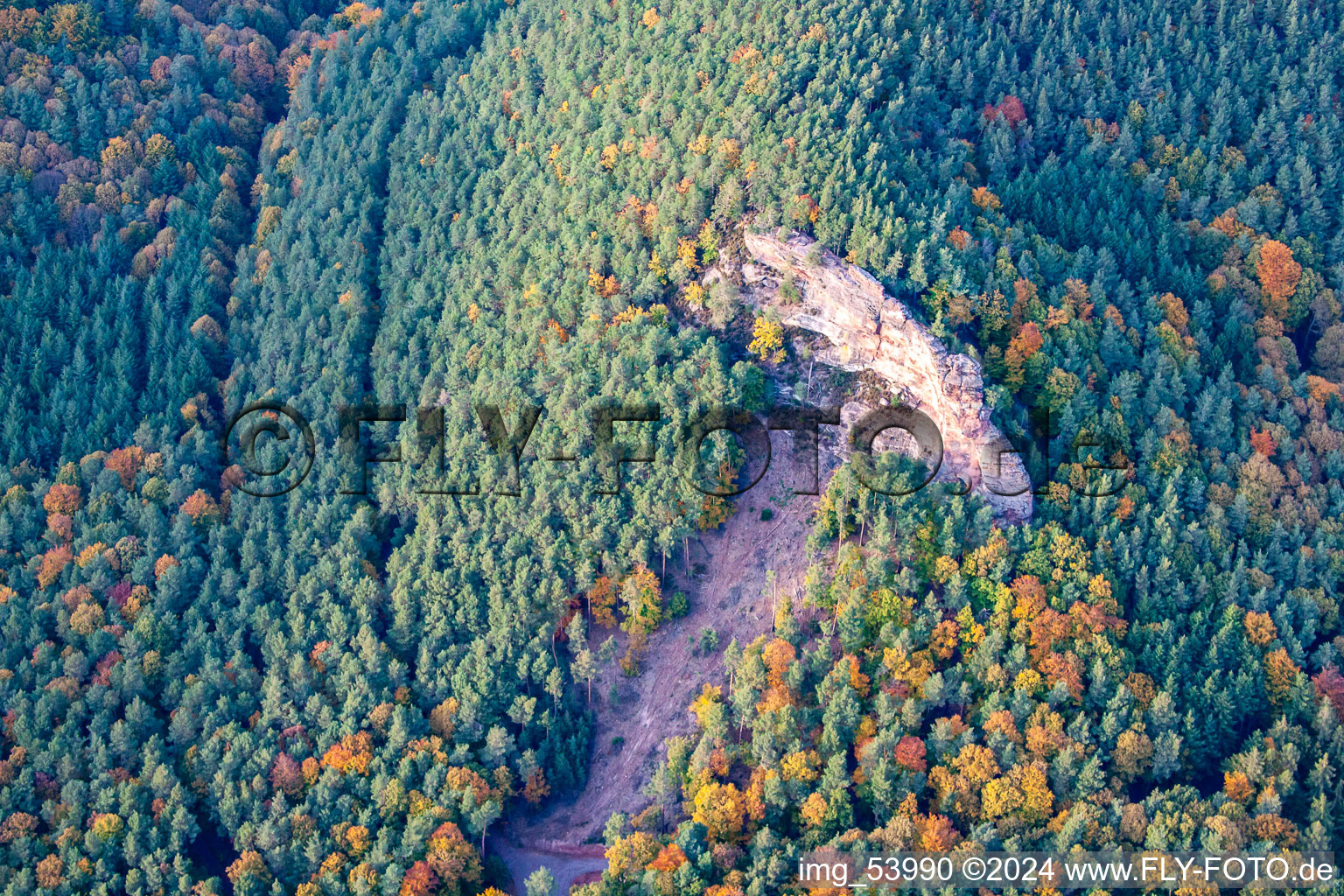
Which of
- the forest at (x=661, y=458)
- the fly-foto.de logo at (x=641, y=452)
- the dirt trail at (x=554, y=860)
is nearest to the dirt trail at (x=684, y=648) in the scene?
the dirt trail at (x=554, y=860)

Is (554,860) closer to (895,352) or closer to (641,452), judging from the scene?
(641,452)

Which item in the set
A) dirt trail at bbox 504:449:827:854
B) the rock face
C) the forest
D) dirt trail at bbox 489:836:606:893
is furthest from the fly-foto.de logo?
dirt trail at bbox 489:836:606:893

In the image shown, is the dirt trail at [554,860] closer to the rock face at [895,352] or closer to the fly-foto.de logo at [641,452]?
the fly-foto.de logo at [641,452]

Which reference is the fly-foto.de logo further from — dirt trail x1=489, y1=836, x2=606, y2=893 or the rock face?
dirt trail x1=489, y1=836, x2=606, y2=893

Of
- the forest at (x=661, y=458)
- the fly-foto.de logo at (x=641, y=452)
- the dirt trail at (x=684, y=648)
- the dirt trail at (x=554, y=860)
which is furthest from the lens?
the fly-foto.de logo at (x=641, y=452)

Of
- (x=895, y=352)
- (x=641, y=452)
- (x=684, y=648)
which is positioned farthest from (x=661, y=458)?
(x=895, y=352)

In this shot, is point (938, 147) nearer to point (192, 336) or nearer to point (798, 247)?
point (798, 247)
